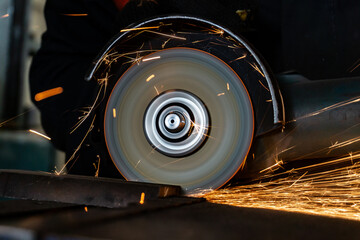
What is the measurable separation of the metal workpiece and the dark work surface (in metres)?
0.07

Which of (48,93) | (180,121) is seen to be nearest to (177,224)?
(180,121)

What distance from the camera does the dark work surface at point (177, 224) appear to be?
0.55m

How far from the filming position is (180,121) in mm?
Result: 1260

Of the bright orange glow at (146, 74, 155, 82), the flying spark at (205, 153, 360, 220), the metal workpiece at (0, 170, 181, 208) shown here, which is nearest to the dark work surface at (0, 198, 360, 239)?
the metal workpiece at (0, 170, 181, 208)

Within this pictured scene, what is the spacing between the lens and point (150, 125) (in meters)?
1.34

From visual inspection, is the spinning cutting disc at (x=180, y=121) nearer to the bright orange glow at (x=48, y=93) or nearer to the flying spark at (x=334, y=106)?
the flying spark at (x=334, y=106)

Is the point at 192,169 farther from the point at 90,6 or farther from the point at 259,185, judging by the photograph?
the point at 90,6

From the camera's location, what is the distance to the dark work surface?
55cm

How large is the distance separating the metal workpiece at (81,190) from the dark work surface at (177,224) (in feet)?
0.24

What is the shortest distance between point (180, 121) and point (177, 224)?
0.64 meters

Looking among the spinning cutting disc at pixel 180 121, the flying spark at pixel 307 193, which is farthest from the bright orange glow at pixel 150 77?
the flying spark at pixel 307 193

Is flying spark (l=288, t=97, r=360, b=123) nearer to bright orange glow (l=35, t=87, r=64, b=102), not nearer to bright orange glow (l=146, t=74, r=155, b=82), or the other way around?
bright orange glow (l=146, t=74, r=155, b=82)

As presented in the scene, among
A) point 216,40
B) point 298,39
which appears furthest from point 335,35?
point 216,40

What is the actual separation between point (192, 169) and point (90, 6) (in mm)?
1188
